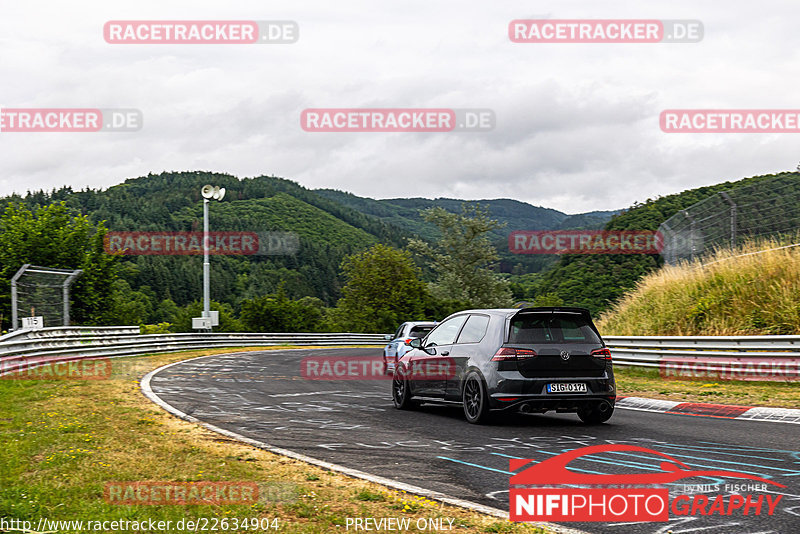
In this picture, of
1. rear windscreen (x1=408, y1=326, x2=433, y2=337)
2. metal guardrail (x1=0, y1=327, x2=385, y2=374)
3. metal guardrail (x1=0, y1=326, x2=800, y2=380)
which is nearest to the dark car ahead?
metal guardrail (x1=0, y1=326, x2=800, y2=380)

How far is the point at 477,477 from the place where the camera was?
6797 mm

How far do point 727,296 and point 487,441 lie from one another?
11.9 m

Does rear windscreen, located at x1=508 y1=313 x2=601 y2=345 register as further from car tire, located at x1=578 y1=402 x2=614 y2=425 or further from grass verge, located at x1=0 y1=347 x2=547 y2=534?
grass verge, located at x1=0 y1=347 x2=547 y2=534

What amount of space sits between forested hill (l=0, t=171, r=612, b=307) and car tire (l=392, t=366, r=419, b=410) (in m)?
72.2

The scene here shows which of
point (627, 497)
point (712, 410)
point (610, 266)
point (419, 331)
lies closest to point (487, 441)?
point (627, 497)

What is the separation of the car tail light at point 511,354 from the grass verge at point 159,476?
3755 millimetres

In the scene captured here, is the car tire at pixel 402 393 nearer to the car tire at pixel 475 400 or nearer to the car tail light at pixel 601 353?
the car tire at pixel 475 400

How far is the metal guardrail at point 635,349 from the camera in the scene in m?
14.8

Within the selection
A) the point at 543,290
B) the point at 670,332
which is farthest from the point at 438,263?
the point at 670,332

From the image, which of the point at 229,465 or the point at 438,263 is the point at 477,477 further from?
the point at 438,263

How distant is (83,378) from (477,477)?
42.2 feet

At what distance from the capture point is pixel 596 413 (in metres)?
10.7

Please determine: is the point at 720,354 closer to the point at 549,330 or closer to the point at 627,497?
the point at 549,330

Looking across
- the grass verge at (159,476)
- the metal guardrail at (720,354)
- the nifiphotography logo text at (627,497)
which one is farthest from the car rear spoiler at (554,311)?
the metal guardrail at (720,354)
